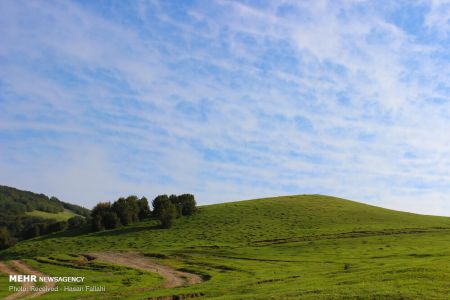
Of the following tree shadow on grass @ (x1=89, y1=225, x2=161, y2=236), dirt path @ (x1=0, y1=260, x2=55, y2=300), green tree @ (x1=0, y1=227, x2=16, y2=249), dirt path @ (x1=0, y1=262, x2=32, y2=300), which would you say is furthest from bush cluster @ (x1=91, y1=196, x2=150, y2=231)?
dirt path @ (x1=0, y1=262, x2=32, y2=300)

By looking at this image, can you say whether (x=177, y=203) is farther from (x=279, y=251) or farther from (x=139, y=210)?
(x=279, y=251)

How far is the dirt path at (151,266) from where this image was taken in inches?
1950

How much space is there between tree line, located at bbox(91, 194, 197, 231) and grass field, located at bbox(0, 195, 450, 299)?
3172mm

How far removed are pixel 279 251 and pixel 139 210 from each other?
2057 inches

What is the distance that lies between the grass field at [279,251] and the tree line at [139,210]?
10.4ft

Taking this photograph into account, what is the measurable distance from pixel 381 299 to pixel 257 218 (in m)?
81.5

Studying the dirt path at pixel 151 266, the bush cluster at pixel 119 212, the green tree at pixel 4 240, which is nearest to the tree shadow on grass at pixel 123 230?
the bush cluster at pixel 119 212

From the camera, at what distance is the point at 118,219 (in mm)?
106938

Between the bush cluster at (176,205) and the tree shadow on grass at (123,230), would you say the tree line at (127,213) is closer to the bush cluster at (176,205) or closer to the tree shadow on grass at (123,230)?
the bush cluster at (176,205)

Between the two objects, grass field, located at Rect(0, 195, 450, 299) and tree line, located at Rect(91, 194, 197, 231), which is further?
tree line, located at Rect(91, 194, 197, 231)

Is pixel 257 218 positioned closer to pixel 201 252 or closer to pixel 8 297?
pixel 201 252

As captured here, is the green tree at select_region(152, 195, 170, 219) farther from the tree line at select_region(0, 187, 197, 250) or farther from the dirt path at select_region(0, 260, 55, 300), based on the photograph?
the dirt path at select_region(0, 260, 55, 300)

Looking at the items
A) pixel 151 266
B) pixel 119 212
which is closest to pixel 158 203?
pixel 119 212

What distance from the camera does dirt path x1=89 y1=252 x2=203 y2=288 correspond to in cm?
4953
